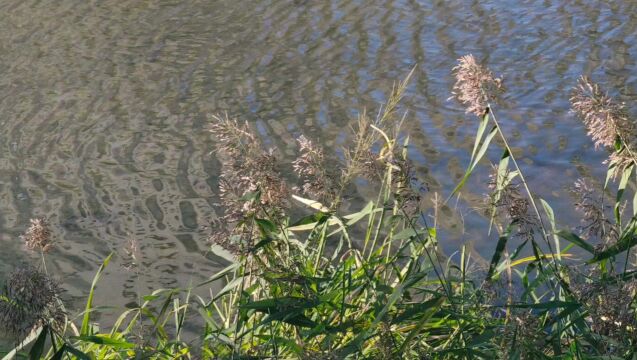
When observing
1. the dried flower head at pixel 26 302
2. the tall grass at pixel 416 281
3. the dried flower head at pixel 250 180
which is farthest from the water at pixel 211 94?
the dried flower head at pixel 26 302

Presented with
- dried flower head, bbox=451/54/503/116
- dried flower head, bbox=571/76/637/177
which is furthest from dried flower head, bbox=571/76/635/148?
dried flower head, bbox=451/54/503/116

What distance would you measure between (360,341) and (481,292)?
1.30ft

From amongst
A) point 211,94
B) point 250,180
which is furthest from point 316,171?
point 211,94

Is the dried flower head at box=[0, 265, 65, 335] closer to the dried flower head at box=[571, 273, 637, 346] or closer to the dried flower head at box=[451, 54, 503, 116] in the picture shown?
the dried flower head at box=[451, 54, 503, 116]

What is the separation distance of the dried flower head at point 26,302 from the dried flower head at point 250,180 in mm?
518

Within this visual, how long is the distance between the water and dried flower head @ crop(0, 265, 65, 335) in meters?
3.07

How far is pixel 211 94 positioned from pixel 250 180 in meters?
5.86

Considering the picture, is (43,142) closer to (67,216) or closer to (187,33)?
(67,216)

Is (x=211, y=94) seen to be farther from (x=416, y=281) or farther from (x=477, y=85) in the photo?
(x=477, y=85)

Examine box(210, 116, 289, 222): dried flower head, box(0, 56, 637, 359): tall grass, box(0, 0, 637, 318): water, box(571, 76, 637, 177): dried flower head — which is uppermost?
box(571, 76, 637, 177): dried flower head

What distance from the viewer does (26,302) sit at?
6.89ft

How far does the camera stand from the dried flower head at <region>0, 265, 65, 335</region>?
2104mm

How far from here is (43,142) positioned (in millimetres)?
7527

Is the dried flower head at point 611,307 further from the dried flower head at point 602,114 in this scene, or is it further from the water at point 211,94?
the water at point 211,94
